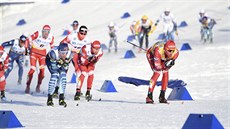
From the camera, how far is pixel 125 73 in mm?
21875

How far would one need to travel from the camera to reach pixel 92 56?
49.4 ft

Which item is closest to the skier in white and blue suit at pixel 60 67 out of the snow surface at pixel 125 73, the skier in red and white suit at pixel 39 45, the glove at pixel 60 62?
the glove at pixel 60 62

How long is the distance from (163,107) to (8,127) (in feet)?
13.7

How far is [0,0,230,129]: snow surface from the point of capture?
11.3 metres

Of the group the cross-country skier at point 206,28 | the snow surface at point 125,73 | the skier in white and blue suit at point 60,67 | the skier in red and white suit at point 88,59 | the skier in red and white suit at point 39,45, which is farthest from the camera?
the cross-country skier at point 206,28

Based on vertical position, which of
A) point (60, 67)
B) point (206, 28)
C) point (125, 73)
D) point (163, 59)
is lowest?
point (60, 67)

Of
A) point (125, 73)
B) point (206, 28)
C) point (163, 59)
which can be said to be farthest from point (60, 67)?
point (206, 28)

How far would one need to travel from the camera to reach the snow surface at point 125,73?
1130 cm

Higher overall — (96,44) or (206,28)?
(206,28)

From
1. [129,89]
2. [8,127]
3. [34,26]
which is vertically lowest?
[8,127]

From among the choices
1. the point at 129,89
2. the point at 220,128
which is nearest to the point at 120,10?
the point at 129,89

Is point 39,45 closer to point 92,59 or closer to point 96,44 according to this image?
point 92,59

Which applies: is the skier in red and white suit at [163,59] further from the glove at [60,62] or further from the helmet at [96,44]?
the glove at [60,62]

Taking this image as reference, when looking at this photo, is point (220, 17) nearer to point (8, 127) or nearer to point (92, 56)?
point (92, 56)
